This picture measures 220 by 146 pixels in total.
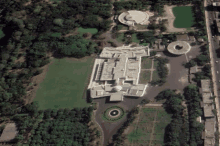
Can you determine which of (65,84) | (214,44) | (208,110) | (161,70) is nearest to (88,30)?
(65,84)

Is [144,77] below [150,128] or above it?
above

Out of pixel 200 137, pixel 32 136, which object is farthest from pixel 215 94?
pixel 32 136

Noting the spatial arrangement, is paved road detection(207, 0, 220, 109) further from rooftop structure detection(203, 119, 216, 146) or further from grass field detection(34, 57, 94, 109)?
grass field detection(34, 57, 94, 109)

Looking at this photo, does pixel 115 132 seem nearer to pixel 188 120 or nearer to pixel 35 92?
pixel 188 120

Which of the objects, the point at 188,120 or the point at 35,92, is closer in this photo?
the point at 188,120

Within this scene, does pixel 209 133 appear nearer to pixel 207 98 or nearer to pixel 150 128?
pixel 207 98
